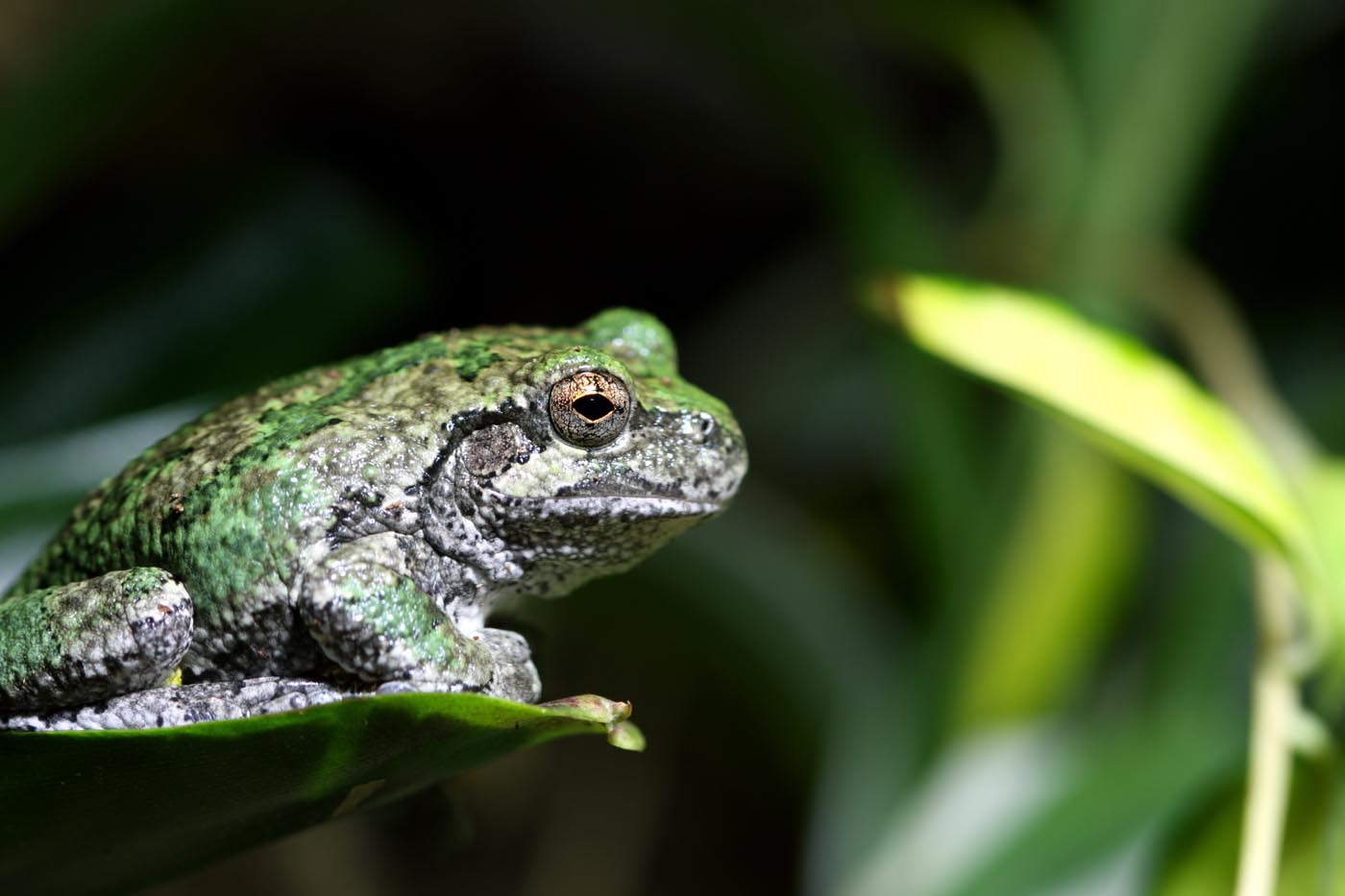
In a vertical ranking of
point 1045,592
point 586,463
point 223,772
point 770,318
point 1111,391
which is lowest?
point 223,772

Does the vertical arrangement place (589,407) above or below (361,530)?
above

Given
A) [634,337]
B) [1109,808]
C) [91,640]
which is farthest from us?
[1109,808]

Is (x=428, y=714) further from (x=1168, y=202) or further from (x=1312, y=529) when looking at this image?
(x=1168, y=202)

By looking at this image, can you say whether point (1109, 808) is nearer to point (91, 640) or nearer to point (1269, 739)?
point (1269, 739)

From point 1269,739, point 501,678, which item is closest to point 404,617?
point 501,678

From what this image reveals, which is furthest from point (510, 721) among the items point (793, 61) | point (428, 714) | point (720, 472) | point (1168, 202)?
point (1168, 202)

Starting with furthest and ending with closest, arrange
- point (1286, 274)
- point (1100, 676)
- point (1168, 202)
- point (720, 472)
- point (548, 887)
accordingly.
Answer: point (1286, 274), point (548, 887), point (1100, 676), point (1168, 202), point (720, 472)
